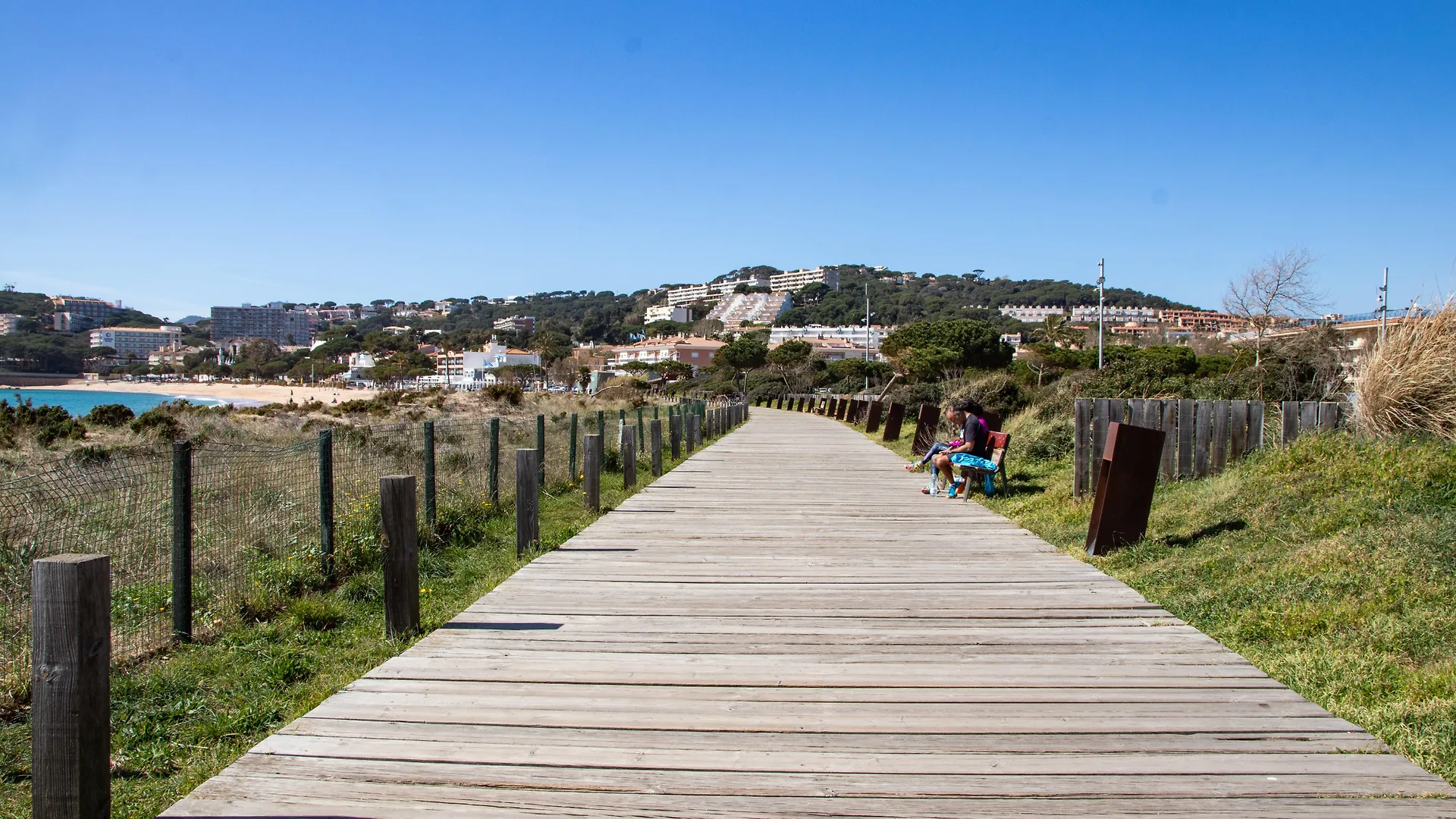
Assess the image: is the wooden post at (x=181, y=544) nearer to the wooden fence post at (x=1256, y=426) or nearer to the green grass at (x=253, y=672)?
the green grass at (x=253, y=672)

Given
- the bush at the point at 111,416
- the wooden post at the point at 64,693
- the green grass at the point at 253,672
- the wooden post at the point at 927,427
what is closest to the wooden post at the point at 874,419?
the wooden post at the point at 927,427

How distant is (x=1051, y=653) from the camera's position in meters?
5.27

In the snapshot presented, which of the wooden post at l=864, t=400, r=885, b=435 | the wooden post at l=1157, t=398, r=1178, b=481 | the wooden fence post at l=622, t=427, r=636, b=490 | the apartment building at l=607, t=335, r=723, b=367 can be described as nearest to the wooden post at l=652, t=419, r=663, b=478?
the wooden fence post at l=622, t=427, r=636, b=490

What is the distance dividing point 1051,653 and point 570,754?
8.90 ft

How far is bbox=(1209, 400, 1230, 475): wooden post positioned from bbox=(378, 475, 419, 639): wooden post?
8588mm

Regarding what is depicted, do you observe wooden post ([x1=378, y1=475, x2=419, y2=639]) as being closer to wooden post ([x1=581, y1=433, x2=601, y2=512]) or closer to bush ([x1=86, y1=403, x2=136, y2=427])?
wooden post ([x1=581, y1=433, x2=601, y2=512])

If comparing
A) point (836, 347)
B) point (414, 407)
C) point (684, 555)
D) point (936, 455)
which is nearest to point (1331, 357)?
point (936, 455)

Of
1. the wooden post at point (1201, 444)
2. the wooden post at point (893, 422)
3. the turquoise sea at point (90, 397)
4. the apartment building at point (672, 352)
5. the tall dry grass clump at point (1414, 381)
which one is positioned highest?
the apartment building at point (672, 352)

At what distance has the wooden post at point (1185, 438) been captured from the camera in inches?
422

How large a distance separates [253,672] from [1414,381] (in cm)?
939

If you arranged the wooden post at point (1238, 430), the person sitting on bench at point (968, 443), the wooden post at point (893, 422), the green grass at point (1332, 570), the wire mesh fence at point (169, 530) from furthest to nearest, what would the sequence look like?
the wooden post at point (893, 422) → the person sitting on bench at point (968, 443) → the wooden post at point (1238, 430) → the wire mesh fence at point (169, 530) → the green grass at point (1332, 570)

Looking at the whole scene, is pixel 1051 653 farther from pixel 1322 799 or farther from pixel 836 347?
pixel 836 347

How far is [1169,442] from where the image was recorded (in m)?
10.8

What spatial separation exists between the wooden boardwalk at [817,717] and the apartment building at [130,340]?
174903mm
